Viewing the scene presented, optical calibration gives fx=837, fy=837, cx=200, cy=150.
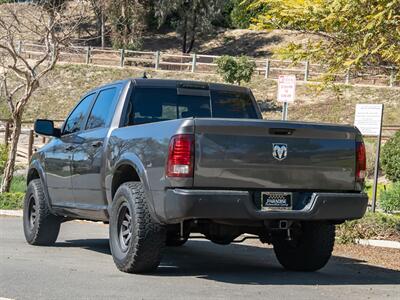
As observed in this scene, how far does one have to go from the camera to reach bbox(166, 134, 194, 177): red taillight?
7.60m

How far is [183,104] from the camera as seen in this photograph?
971 cm

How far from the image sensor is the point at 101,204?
9281 mm

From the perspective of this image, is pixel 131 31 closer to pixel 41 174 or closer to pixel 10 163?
pixel 10 163

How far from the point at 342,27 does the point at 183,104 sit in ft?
9.41

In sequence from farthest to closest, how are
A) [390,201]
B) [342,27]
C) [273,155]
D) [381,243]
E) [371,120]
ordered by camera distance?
[390,201] → [371,120] → [381,243] → [342,27] → [273,155]

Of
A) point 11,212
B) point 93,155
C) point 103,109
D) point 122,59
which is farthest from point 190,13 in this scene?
point 93,155

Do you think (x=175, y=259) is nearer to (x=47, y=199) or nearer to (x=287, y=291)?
(x=47, y=199)

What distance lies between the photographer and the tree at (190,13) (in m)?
58.9

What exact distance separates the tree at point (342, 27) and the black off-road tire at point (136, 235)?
3.50 meters

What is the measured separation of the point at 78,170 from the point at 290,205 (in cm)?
285

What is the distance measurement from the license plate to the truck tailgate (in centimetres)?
8

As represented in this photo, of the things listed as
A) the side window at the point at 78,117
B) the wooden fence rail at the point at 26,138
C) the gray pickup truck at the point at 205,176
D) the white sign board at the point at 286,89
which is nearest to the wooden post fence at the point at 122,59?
the wooden fence rail at the point at 26,138

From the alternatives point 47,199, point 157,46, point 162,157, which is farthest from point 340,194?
point 157,46

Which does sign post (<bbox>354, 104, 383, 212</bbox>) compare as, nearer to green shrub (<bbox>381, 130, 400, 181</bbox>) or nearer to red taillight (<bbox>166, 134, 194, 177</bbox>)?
green shrub (<bbox>381, 130, 400, 181</bbox>)
